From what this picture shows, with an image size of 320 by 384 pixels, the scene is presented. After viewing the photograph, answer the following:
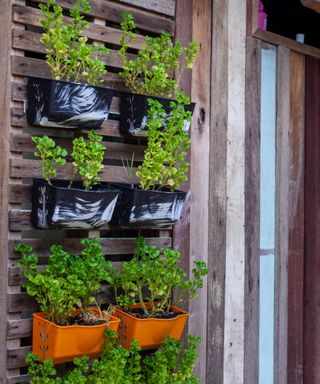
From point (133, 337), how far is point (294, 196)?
1475mm

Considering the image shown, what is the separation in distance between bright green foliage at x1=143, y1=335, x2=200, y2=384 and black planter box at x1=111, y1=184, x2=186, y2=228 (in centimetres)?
46

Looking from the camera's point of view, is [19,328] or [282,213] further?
[282,213]

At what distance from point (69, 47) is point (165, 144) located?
0.55m

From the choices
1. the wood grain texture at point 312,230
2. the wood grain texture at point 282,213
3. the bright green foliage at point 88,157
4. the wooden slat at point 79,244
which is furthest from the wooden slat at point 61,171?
the wood grain texture at point 312,230

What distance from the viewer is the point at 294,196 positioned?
12.0ft

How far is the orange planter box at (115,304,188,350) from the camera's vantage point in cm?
255

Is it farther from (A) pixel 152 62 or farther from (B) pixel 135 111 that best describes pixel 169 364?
(A) pixel 152 62

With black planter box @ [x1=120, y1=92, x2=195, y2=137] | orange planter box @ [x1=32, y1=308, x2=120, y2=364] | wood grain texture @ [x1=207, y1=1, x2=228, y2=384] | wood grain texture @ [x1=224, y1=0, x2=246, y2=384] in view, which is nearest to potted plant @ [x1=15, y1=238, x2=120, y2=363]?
orange planter box @ [x1=32, y1=308, x2=120, y2=364]

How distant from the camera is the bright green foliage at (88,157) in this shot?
7.90 ft

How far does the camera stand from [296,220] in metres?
3.67

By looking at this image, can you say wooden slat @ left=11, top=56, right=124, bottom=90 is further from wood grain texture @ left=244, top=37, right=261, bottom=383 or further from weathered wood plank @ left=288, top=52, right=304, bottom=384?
weathered wood plank @ left=288, top=52, right=304, bottom=384

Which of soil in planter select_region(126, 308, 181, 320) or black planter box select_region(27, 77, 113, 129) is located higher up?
black planter box select_region(27, 77, 113, 129)

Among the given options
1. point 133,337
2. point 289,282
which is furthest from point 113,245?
point 289,282

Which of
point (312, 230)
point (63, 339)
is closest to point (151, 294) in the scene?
point (63, 339)
